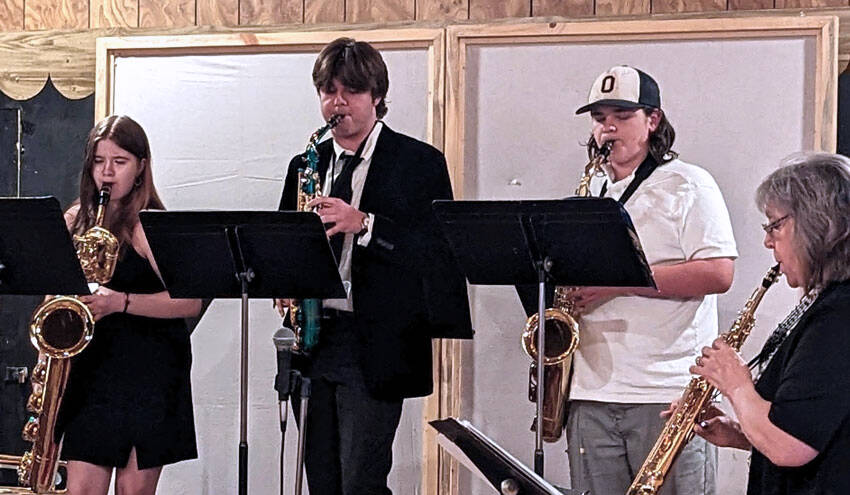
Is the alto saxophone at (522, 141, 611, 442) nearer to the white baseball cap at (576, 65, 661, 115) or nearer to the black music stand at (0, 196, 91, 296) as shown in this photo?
the white baseball cap at (576, 65, 661, 115)

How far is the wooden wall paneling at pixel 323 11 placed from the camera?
4.46m

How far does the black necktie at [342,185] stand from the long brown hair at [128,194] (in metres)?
0.58

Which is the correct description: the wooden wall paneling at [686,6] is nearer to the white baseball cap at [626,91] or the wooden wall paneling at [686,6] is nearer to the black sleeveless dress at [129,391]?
the white baseball cap at [626,91]

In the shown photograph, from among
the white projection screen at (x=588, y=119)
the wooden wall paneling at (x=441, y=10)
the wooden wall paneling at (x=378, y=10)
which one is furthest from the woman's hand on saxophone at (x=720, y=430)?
the wooden wall paneling at (x=378, y=10)

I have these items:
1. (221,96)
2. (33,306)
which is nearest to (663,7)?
(221,96)

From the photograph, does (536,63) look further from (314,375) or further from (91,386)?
(91,386)

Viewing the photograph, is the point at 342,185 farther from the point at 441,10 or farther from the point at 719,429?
the point at 719,429

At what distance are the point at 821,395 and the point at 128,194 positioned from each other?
2.16 meters

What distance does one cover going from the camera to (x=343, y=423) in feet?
10.9

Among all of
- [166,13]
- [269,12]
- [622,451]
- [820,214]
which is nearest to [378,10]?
[269,12]

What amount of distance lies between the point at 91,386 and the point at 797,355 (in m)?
2.05

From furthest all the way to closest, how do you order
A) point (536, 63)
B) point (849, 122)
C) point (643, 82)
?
1. point (536, 63)
2. point (849, 122)
3. point (643, 82)

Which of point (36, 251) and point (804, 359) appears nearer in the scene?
point (804, 359)

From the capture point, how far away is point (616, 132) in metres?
3.31
